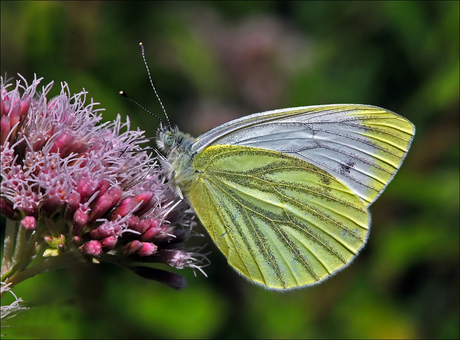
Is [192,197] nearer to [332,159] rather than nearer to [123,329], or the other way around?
[332,159]

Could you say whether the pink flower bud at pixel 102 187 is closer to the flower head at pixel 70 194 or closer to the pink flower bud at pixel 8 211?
Answer: the flower head at pixel 70 194

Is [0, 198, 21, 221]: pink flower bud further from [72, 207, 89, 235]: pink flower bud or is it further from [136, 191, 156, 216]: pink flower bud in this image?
[136, 191, 156, 216]: pink flower bud

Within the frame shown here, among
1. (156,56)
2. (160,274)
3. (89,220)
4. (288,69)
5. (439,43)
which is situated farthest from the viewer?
(288,69)

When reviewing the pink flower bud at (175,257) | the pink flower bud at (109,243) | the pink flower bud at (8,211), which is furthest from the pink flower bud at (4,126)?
the pink flower bud at (175,257)

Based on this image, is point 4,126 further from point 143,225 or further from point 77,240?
point 143,225

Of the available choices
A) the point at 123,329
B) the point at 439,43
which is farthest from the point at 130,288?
the point at 439,43

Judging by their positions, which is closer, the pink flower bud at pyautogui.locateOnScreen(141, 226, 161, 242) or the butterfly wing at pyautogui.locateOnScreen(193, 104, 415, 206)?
the pink flower bud at pyautogui.locateOnScreen(141, 226, 161, 242)

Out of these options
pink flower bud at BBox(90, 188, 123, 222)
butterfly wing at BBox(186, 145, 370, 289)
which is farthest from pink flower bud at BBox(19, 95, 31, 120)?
butterfly wing at BBox(186, 145, 370, 289)
